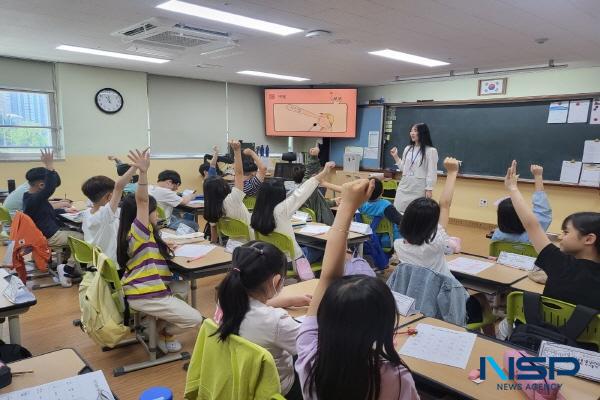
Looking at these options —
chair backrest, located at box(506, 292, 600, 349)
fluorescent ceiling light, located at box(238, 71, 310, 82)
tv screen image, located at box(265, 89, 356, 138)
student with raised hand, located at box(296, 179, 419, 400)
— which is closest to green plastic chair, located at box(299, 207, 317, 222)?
chair backrest, located at box(506, 292, 600, 349)

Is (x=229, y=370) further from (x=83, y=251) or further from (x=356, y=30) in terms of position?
(x=356, y=30)

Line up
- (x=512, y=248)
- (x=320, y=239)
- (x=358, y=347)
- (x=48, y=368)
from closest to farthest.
Result: 1. (x=358, y=347)
2. (x=48, y=368)
3. (x=512, y=248)
4. (x=320, y=239)

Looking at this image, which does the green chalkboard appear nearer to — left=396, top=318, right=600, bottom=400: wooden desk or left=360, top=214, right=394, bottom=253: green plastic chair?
left=360, top=214, right=394, bottom=253: green plastic chair

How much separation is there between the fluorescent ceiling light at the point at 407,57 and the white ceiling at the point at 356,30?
0.18 meters

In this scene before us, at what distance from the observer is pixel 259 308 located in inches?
59.1

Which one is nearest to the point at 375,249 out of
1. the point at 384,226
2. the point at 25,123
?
the point at 384,226

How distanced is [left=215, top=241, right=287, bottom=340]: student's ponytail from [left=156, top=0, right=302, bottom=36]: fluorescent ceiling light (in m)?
2.75

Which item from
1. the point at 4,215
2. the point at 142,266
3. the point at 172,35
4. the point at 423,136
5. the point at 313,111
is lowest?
the point at 4,215

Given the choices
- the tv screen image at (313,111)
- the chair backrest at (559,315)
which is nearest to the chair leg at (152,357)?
the chair backrest at (559,315)

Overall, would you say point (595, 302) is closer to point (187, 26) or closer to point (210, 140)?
point (187, 26)

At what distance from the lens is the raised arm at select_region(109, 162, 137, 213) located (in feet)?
8.50

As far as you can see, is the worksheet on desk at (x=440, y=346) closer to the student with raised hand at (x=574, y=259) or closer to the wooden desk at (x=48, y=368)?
the student with raised hand at (x=574, y=259)

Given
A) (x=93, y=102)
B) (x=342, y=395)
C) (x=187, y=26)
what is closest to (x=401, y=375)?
(x=342, y=395)

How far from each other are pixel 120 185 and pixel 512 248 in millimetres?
2694
